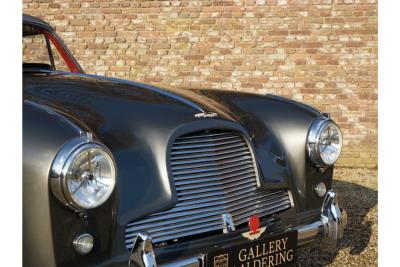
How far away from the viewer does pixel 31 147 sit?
6.62ft

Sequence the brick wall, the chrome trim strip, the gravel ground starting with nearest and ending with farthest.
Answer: the chrome trim strip, the gravel ground, the brick wall

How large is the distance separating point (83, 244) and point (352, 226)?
293 centimetres

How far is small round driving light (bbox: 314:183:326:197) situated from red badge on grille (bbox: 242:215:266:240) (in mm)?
661

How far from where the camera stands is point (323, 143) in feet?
10.3

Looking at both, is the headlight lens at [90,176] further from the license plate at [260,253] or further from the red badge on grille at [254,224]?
the red badge on grille at [254,224]

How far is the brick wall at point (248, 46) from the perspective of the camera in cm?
682

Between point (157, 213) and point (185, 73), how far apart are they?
16.2 ft

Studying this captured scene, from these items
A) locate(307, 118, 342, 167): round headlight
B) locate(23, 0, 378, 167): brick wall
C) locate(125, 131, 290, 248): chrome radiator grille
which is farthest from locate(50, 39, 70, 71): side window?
locate(23, 0, 378, 167): brick wall

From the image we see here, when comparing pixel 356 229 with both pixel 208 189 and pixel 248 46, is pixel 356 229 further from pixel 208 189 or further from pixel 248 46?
pixel 248 46

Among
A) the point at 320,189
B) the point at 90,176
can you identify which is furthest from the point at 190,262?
the point at 320,189

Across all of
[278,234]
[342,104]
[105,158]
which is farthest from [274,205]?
[342,104]

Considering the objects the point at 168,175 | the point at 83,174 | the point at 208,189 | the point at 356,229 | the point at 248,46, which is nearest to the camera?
the point at 83,174

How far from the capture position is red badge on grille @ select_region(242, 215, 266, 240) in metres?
2.56

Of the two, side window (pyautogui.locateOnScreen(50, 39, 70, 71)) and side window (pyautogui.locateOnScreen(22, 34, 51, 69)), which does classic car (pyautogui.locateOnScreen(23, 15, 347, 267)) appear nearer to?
side window (pyautogui.locateOnScreen(22, 34, 51, 69))
